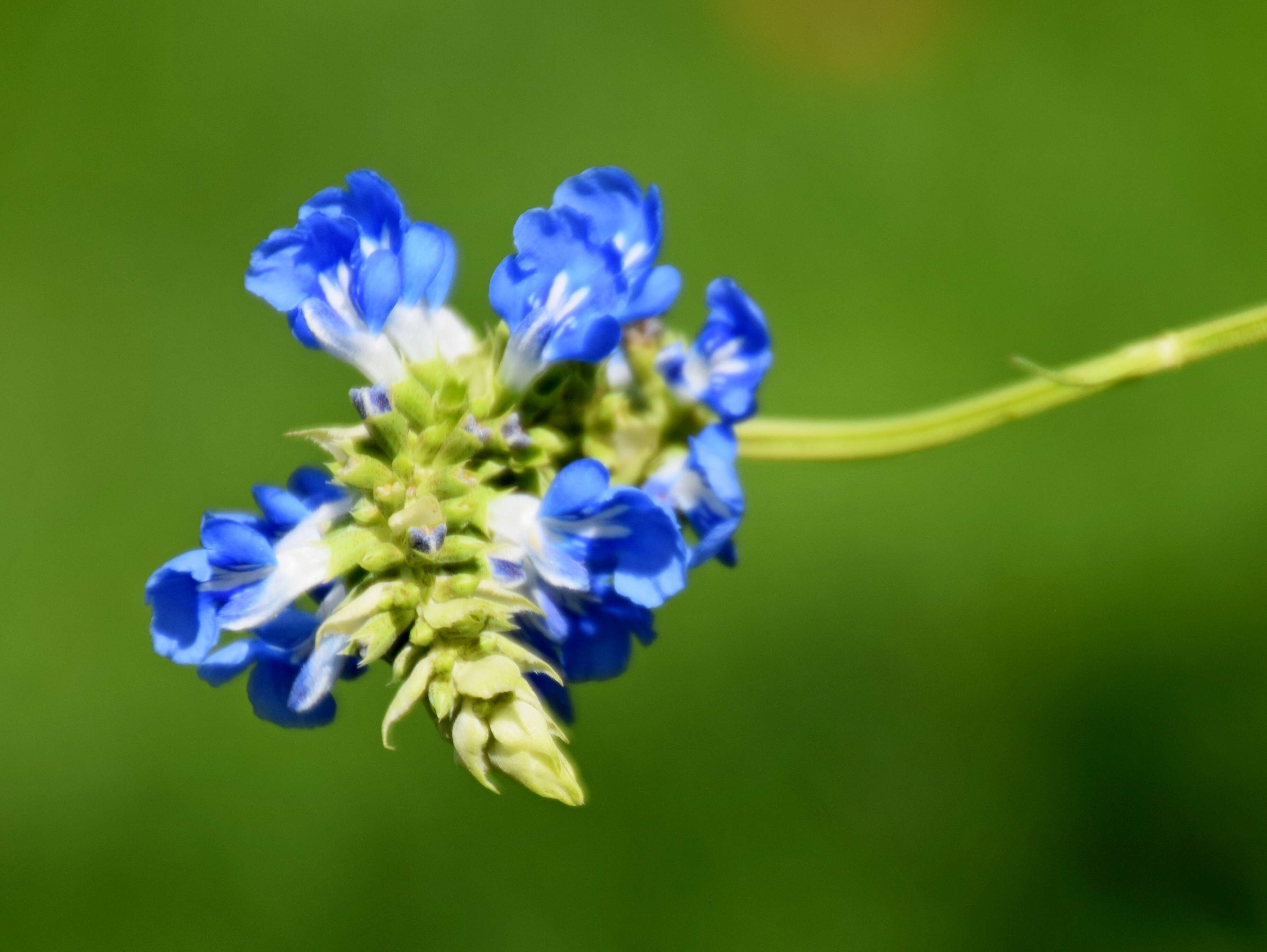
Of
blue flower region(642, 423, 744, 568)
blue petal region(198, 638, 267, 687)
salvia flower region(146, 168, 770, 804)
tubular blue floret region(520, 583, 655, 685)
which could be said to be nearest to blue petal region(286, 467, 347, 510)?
salvia flower region(146, 168, 770, 804)

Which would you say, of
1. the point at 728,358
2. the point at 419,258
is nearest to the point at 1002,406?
the point at 728,358

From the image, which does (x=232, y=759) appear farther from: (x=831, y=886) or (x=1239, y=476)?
(x=1239, y=476)

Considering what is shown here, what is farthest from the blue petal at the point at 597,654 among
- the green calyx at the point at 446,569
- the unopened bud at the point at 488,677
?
the unopened bud at the point at 488,677

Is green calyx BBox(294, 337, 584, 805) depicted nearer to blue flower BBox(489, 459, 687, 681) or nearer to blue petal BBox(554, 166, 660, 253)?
blue flower BBox(489, 459, 687, 681)

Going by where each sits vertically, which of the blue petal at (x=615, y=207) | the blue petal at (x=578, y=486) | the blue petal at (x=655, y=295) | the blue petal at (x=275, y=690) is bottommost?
the blue petal at (x=275, y=690)

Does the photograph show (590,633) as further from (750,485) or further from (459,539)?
(750,485)

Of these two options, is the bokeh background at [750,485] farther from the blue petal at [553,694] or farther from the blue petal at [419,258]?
the blue petal at [419,258]

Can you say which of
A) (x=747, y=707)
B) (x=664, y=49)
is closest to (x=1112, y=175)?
(x=664, y=49)
